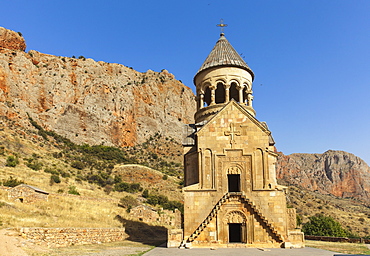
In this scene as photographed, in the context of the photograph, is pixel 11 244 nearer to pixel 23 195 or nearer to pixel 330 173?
pixel 23 195

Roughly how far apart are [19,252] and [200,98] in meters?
12.1

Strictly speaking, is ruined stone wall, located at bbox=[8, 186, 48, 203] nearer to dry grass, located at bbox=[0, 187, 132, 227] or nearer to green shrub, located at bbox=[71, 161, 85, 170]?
dry grass, located at bbox=[0, 187, 132, 227]

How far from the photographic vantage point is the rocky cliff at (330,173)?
95375mm

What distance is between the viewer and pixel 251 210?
1422 cm

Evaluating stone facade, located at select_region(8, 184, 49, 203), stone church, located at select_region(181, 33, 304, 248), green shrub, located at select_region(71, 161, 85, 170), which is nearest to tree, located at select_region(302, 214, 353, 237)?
Answer: stone church, located at select_region(181, 33, 304, 248)

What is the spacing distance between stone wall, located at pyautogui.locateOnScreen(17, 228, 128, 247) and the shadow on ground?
205 centimetres

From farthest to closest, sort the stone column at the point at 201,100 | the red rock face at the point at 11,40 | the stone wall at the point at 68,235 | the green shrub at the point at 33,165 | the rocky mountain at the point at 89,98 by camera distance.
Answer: the red rock face at the point at 11,40, the rocky mountain at the point at 89,98, the green shrub at the point at 33,165, the stone column at the point at 201,100, the stone wall at the point at 68,235

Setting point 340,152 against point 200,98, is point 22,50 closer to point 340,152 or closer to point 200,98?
point 200,98

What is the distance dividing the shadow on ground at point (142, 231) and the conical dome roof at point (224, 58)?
35.1 ft

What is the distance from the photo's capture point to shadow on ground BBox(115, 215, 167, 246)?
2040cm

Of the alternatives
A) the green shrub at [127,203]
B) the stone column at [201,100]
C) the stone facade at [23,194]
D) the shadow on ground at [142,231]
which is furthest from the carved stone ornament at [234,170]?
the green shrub at [127,203]

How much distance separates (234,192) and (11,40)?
69.7m

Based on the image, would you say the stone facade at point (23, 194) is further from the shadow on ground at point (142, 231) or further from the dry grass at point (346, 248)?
the dry grass at point (346, 248)

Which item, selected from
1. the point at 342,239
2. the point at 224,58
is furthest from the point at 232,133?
the point at 342,239
